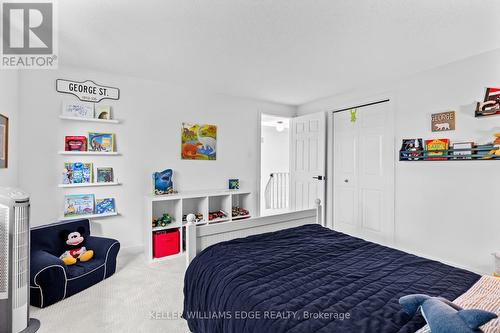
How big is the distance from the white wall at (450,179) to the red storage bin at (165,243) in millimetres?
2979

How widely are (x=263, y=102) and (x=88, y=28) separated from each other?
2962 millimetres

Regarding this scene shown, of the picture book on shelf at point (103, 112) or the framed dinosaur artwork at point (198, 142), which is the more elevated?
the picture book on shelf at point (103, 112)

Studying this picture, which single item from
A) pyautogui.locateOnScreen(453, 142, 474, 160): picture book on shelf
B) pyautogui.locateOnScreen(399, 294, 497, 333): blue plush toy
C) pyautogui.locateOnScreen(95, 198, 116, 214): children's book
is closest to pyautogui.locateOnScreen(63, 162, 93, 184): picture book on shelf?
pyautogui.locateOnScreen(95, 198, 116, 214): children's book

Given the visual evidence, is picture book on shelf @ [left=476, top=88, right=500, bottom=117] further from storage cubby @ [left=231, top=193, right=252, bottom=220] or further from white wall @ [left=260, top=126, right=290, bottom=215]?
white wall @ [left=260, top=126, right=290, bottom=215]

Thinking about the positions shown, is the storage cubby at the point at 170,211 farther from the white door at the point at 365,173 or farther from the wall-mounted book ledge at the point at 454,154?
the wall-mounted book ledge at the point at 454,154

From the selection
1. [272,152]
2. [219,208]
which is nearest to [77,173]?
[219,208]

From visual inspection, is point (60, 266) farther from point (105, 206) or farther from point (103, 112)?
point (103, 112)

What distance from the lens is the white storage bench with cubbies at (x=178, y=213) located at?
3211 millimetres

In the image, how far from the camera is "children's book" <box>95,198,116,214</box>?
125 inches

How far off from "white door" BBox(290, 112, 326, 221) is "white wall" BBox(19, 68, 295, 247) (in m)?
0.71

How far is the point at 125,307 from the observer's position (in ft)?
7.06

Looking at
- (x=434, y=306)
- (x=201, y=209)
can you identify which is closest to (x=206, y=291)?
(x=434, y=306)

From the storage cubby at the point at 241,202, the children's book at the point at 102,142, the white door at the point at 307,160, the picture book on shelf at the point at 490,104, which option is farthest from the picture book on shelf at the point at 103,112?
the picture book on shelf at the point at 490,104

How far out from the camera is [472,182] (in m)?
2.70
